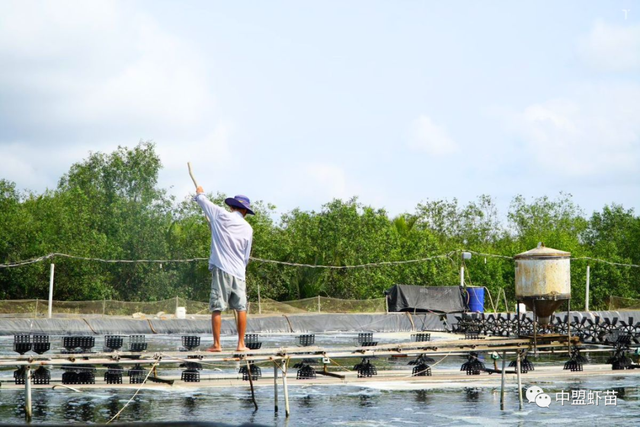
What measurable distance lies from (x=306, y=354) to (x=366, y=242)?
38692mm

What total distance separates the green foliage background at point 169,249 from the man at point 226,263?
37.8 meters

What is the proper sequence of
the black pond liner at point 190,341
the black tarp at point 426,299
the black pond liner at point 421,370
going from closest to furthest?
1. the black pond liner at point 190,341
2. the black pond liner at point 421,370
3. the black tarp at point 426,299

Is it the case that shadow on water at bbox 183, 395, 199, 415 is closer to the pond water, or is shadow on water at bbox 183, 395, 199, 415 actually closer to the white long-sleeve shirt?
the pond water

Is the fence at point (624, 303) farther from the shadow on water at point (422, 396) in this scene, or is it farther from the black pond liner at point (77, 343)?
the black pond liner at point (77, 343)

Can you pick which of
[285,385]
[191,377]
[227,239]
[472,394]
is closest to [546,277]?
[472,394]

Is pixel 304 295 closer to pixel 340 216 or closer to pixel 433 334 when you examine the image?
pixel 340 216

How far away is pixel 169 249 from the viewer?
5419 cm

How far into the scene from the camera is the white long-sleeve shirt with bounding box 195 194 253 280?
428 inches

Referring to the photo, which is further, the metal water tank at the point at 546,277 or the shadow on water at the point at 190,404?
the metal water tank at the point at 546,277

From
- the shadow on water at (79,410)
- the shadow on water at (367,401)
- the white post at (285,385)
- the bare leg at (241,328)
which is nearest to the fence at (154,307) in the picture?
the shadow on water at (79,410)

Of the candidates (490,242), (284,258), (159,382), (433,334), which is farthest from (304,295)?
(159,382)

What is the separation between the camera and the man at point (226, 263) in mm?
10812

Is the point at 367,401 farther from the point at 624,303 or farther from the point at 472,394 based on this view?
the point at 624,303

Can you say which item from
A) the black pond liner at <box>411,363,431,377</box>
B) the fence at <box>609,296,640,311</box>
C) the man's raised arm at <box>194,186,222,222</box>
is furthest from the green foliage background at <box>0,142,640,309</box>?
the man's raised arm at <box>194,186,222,222</box>
